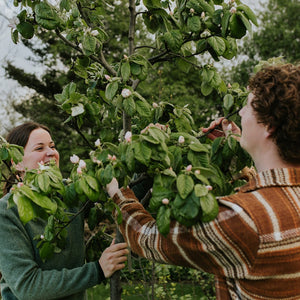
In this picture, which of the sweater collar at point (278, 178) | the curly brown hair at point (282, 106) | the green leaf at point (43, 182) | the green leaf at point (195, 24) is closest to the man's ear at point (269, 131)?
the curly brown hair at point (282, 106)

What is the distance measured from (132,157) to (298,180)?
0.67 metres

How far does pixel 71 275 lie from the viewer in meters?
1.91

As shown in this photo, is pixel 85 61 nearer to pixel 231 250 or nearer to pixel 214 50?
pixel 214 50

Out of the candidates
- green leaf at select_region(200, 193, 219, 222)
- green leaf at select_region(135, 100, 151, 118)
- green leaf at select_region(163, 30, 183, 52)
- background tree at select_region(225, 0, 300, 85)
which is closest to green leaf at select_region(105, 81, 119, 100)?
green leaf at select_region(135, 100, 151, 118)

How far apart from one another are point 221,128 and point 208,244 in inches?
33.4

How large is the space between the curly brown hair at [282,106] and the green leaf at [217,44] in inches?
16.8

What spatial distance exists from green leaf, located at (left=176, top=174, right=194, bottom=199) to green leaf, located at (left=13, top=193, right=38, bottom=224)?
53 cm

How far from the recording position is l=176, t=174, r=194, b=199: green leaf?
128 cm

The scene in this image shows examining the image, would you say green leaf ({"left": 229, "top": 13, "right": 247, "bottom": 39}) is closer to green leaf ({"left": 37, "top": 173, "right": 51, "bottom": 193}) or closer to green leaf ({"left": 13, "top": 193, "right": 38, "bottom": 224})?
green leaf ({"left": 37, "top": 173, "right": 51, "bottom": 193})

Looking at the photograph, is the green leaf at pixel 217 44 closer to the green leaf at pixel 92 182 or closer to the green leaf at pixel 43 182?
the green leaf at pixel 92 182

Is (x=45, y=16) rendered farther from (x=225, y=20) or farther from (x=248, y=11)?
(x=248, y=11)

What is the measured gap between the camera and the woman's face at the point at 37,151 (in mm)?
2211

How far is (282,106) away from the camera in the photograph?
141 centimetres

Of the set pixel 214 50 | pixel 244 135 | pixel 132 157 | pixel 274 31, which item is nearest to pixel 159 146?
pixel 132 157
